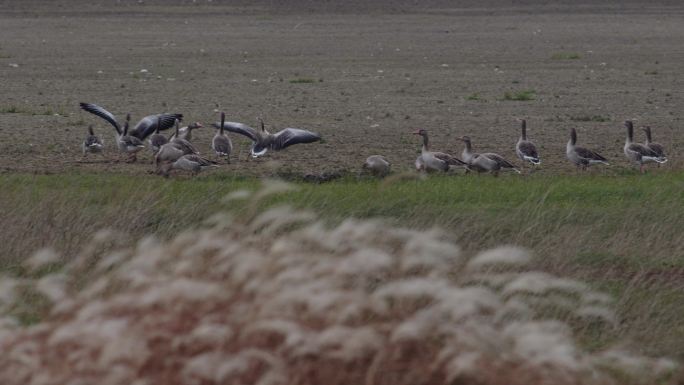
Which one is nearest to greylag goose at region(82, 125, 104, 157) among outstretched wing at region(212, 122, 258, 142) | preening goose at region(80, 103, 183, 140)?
preening goose at region(80, 103, 183, 140)

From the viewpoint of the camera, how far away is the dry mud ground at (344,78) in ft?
72.8

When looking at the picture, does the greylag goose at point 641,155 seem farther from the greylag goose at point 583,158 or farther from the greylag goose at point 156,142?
the greylag goose at point 156,142

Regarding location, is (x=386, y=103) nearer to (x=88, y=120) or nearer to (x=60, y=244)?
(x=88, y=120)

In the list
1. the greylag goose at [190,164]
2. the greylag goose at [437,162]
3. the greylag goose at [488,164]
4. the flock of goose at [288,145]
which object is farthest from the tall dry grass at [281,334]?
the greylag goose at [437,162]

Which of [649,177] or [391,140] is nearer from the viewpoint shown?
[649,177]

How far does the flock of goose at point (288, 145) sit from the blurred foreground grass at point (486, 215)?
1.61 ft

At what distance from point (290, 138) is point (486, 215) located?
642cm

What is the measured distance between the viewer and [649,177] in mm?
17062

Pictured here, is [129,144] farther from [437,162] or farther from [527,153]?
[527,153]

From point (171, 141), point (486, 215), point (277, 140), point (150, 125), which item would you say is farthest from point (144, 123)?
point (486, 215)

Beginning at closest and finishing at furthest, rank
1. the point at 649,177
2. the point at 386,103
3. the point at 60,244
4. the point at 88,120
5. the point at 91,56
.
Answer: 1. the point at 60,244
2. the point at 649,177
3. the point at 88,120
4. the point at 386,103
5. the point at 91,56

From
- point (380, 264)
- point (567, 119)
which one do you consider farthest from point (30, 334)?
point (567, 119)

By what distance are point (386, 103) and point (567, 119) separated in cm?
464

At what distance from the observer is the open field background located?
12.4m
